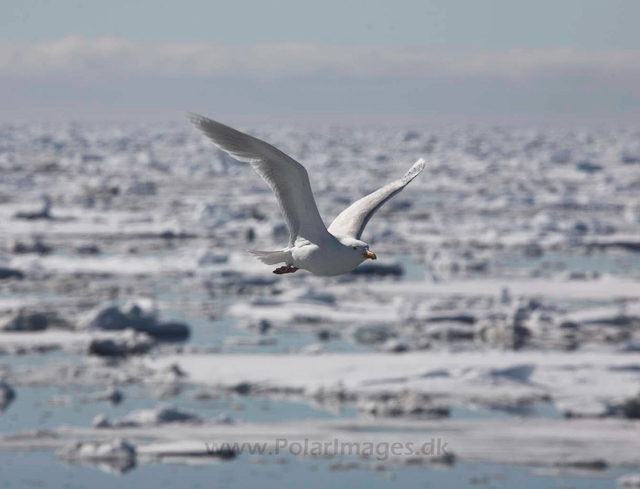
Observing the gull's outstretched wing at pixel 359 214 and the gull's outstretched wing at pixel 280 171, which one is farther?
the gull's outstretched wing at pixel 359 214

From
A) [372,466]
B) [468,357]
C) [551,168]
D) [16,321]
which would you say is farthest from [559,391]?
[551,168]

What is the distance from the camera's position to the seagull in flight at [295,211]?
570cm

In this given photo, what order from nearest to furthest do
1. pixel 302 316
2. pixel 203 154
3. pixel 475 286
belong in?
pixel 302 316
pixel 475 286
pixel 203 154

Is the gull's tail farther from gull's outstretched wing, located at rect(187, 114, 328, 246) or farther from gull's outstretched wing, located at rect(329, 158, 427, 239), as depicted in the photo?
gull's outstretched wing, located at rect(329, 158, 427, 239)

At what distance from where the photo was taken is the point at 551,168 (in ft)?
151

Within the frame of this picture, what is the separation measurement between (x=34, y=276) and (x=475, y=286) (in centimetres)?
719

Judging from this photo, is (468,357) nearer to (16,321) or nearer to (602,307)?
(602,307)

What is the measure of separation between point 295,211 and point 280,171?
0.71 ft

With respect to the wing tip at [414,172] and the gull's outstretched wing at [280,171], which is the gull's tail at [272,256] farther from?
the wing tip at [414,172]

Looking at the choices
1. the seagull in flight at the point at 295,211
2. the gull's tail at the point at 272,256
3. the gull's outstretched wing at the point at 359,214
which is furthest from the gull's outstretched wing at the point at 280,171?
the gull's outstretched wing at the point at 359,214

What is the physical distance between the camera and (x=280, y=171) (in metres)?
5.82

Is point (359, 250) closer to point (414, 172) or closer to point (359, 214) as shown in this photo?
point (359, 214)

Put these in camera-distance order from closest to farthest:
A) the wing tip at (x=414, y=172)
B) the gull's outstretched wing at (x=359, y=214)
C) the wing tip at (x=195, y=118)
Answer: the wing tip at (x=195, y=118)
the gull's outstretched wing at (x=359, y=214)
the wing tip at (x=414, y=172)

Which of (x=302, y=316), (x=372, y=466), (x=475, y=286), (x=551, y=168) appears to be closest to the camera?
(x=372, y=466)
